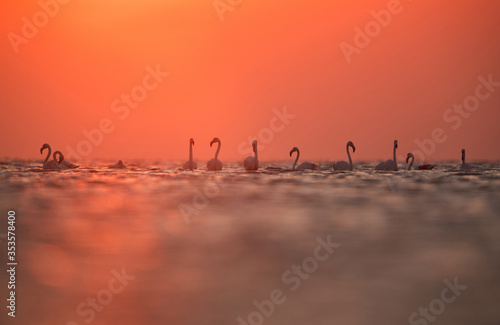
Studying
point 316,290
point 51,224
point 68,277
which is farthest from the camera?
point 51,224

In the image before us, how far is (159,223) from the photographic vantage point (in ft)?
44.4

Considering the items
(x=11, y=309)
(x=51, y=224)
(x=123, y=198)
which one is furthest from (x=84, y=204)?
(x=11, y=309)

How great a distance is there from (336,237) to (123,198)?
9.66m

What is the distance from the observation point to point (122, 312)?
6703 millimetres

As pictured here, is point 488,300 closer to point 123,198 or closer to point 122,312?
point 122,312

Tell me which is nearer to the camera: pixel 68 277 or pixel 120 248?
pixel 68 277

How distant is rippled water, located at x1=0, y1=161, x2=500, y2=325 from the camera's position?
22.2ft

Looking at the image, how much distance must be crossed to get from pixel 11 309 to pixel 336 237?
6.31 m

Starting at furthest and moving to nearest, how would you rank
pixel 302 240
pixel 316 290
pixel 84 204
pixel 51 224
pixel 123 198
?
pixel 123 198
pixel 84 204
pixel 51 224
pixel 302 240
pixel 316 290

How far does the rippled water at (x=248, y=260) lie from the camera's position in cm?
676

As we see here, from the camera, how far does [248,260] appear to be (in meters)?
9.35

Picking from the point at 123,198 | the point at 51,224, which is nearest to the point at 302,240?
the point at 51,224

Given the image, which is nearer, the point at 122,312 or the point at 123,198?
→ the point at 122,312

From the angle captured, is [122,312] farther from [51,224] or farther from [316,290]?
[51,224]
